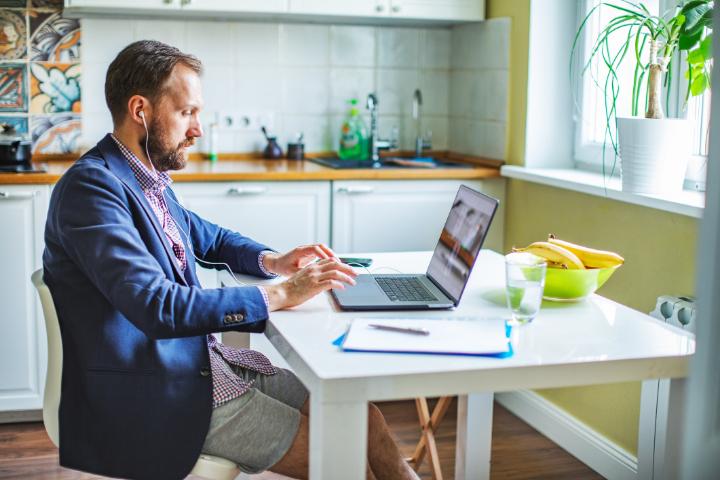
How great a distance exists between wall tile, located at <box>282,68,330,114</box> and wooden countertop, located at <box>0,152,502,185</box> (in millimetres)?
315

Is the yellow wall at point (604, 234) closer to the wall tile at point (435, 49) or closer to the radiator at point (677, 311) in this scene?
the radiator at point (677, 311)

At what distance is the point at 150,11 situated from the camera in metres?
3.54

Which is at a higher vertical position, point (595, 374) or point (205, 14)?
point (205, 14)

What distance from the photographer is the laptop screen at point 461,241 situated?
6.17 feet

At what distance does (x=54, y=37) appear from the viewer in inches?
145

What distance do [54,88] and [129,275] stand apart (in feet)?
7.45

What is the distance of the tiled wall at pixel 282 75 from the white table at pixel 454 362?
76.4 inches

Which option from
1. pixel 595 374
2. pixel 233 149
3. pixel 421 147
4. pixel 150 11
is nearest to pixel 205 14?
pixel 150 11

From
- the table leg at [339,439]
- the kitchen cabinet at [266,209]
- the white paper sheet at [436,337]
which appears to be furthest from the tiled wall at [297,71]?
the table leg at [339,439]

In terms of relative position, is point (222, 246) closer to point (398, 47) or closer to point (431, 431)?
point (431, 431)

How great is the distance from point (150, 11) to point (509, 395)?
6.59 feet

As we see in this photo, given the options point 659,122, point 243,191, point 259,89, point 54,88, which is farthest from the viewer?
point 259,89

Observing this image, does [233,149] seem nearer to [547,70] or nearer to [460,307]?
[547,70]

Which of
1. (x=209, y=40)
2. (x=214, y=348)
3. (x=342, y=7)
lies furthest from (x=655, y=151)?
(x=209, y=40)
